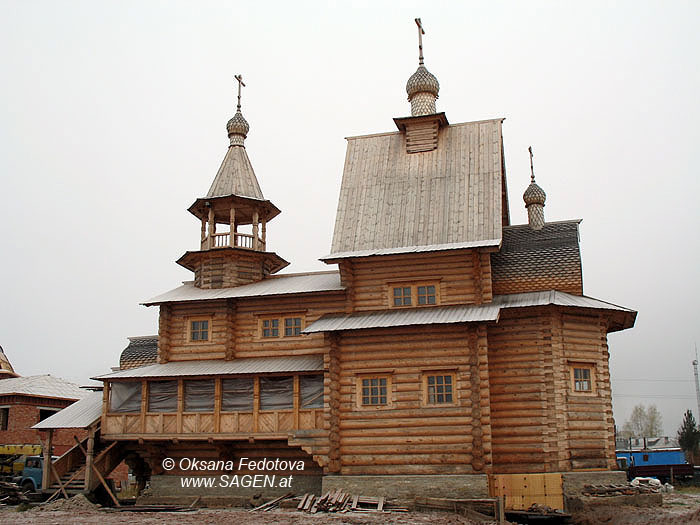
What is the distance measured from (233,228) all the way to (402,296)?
839 centimetres

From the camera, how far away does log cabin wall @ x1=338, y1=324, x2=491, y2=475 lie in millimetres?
21688

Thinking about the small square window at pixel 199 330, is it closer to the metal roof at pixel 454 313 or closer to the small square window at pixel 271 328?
the small square window at pixel 271 328

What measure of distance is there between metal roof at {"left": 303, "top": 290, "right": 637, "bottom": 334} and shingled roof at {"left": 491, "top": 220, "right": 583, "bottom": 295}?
1.61ft

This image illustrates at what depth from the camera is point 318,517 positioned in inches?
779

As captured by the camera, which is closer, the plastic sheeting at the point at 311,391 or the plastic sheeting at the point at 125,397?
the plastic sheeting at the point at 311,391

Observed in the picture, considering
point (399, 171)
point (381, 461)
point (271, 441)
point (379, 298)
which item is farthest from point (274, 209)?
point (381, 461)

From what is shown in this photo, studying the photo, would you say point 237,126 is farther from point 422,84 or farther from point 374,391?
point 374,391

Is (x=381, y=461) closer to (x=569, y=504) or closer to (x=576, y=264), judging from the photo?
(x=569, y=504)

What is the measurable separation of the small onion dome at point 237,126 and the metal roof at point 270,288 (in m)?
7.38

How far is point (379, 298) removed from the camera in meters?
24.3

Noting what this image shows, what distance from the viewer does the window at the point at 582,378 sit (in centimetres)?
2255

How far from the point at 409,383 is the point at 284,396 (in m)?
4.53

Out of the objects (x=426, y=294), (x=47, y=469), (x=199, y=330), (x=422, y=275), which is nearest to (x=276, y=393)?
(x=199, y=330)

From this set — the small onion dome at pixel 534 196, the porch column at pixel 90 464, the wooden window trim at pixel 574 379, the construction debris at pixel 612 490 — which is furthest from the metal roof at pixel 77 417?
the small onion dome at pixel 534 196
